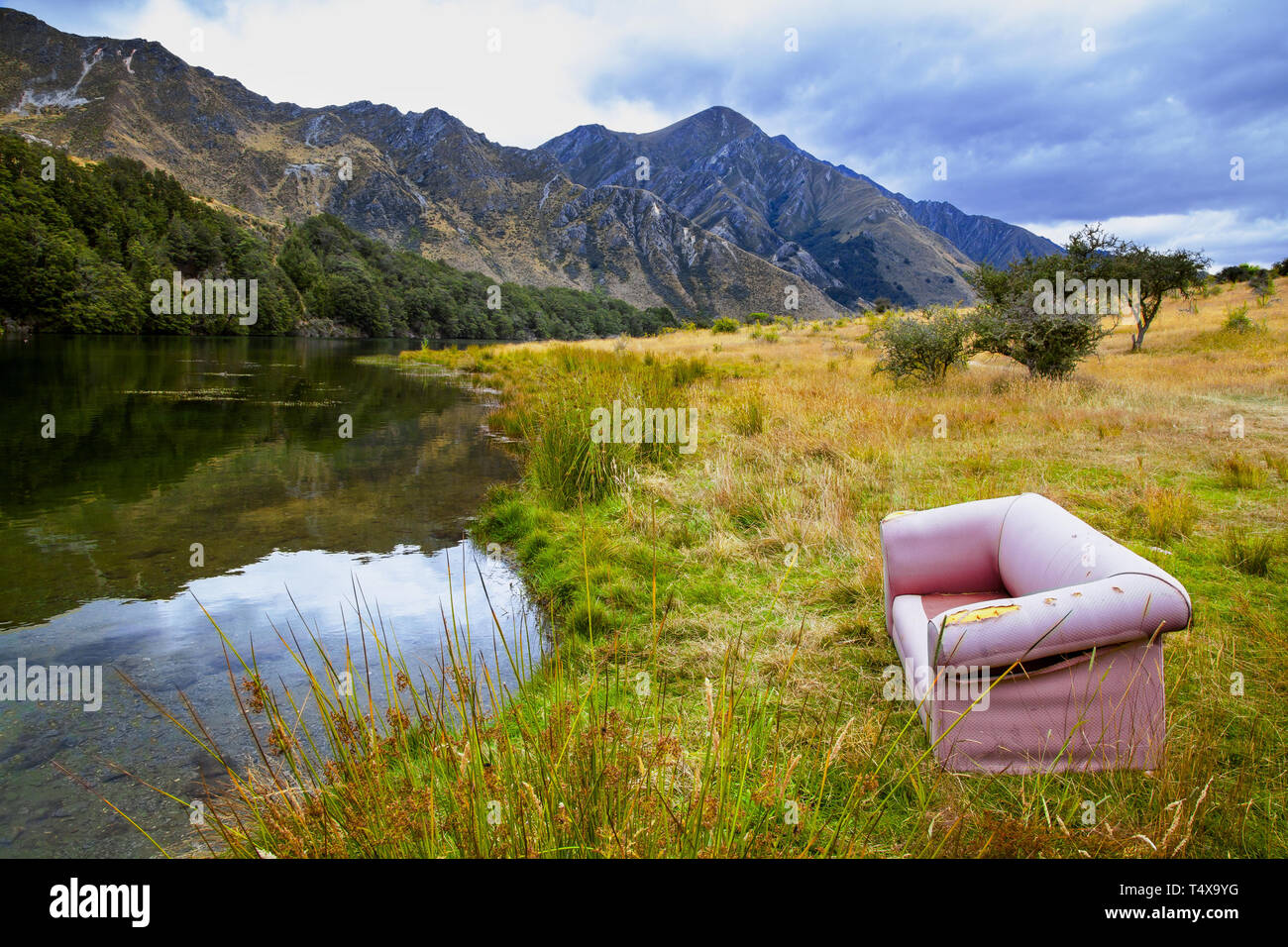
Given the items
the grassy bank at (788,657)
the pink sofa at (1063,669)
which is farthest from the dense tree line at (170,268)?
the pink sofa at (1063,669)

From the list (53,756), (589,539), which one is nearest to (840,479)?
(589,539)

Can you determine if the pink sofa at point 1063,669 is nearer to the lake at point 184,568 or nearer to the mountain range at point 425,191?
the lake at point 184,568

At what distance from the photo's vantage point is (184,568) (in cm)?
513

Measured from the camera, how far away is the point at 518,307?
307 ft

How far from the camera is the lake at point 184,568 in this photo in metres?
2.72

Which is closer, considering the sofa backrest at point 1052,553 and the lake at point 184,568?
the sofa backrest at point 1052,553

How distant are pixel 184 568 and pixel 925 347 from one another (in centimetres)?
1291

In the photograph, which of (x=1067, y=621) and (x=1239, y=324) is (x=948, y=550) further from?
(x=1239, y=324)

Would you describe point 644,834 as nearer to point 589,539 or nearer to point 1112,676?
point 1112,676

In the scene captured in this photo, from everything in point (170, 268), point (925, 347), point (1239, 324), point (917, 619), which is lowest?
point (917, 619)

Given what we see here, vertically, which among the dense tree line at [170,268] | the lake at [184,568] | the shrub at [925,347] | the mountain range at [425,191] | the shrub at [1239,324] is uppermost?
the mountain range at [425,191]

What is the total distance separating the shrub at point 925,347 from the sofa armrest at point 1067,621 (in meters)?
12.0

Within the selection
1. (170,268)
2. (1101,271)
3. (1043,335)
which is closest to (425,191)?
(170,268)

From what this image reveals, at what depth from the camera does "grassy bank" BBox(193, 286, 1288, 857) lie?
5.35 feet
